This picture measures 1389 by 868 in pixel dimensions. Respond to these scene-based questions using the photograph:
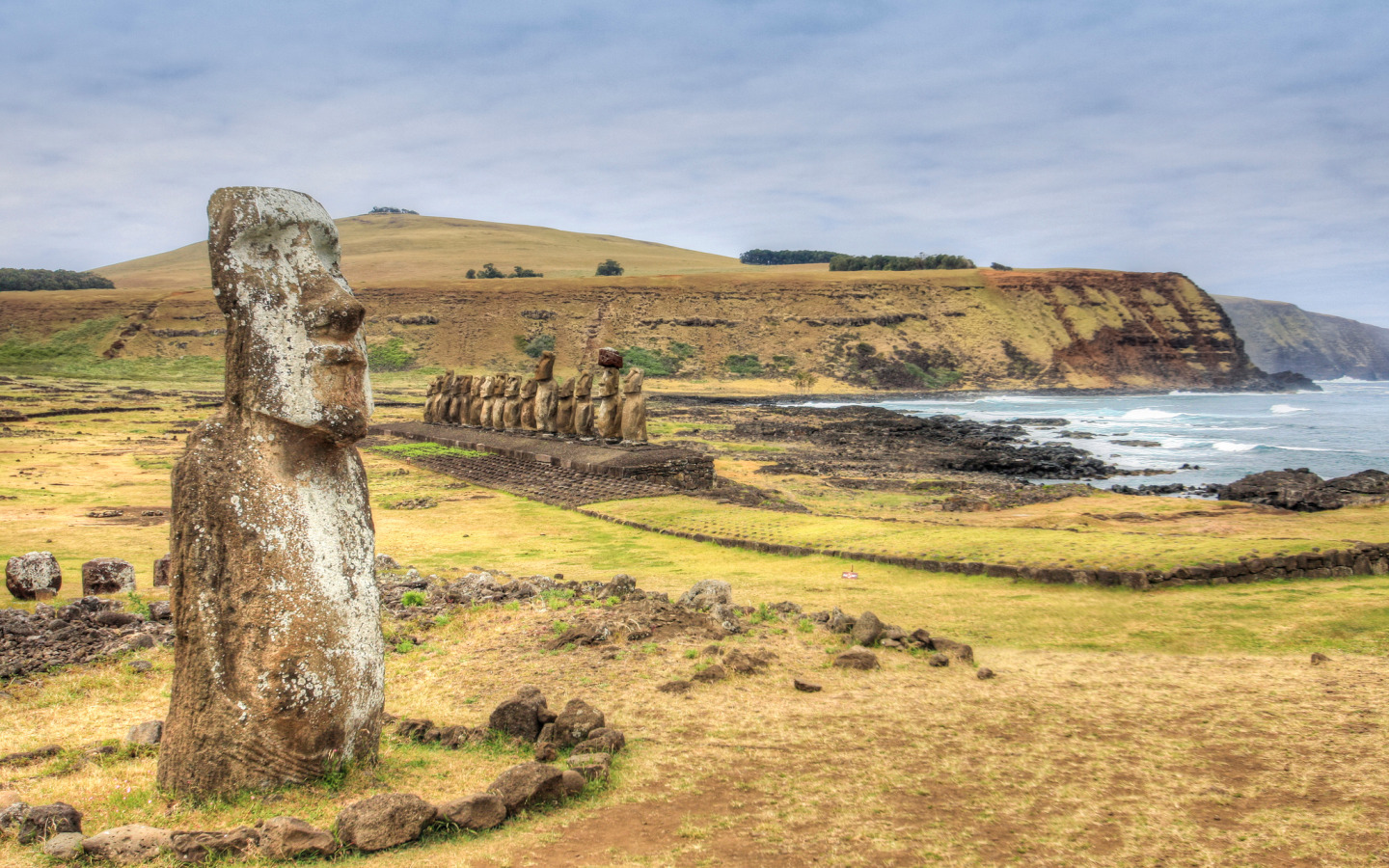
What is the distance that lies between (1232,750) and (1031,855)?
2.12m

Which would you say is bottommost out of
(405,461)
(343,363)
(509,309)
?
(405,461)

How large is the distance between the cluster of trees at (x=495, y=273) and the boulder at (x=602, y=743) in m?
95.3

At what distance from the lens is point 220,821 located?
4.23 meters

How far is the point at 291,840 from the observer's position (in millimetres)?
3877

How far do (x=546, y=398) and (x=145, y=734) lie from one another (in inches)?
846

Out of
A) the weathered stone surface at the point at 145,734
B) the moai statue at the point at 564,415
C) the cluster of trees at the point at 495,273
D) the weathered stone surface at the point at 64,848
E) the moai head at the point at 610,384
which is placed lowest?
the weathered stone surface at the point at 145,734

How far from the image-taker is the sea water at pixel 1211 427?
31516mm

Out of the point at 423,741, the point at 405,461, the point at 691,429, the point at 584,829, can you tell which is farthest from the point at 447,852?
the point at 691,429

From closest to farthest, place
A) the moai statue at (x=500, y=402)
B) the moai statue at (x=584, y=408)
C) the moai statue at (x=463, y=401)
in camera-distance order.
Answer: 1. the moai statue at (x=584, y=408)
2. the moai statue at (x=500, y=402)
3. the moai statue at (x=463, y=401)

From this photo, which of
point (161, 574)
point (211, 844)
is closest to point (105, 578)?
point (161, 574)

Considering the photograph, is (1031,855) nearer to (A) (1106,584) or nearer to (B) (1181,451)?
(A) (1106,584)

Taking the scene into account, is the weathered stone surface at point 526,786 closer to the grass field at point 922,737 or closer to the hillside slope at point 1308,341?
the grass field at point 922,737

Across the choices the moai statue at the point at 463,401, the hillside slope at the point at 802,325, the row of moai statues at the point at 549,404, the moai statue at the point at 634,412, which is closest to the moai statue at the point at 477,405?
the row of moai statues at the point at 549,404

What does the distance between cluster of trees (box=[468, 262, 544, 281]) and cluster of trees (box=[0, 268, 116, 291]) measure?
39.6m
